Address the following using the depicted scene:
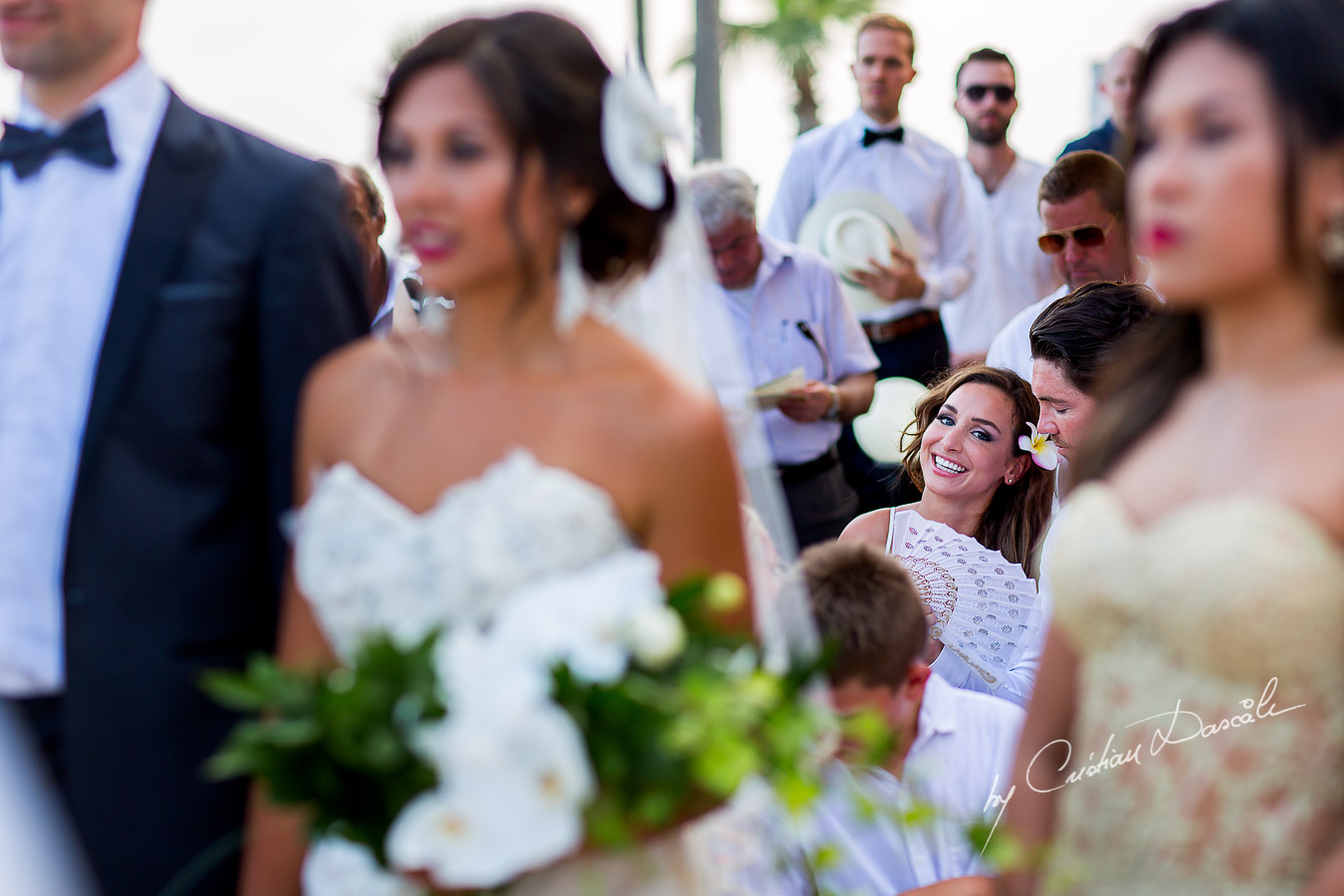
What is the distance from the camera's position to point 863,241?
20.6 ft

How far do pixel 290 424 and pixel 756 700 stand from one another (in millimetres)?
935

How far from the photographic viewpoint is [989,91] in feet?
22.7

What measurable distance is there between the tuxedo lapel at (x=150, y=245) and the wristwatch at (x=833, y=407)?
347 cm

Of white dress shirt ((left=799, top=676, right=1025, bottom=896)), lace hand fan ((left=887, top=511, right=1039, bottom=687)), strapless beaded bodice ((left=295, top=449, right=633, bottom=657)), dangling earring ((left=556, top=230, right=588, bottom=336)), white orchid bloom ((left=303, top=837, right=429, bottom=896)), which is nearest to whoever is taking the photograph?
strapless beaded bodice ((left=295, top=449, right=633, bottom=657))

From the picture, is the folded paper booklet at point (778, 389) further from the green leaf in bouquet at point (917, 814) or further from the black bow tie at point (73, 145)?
the green leaf in bouquet at point (917, 814)

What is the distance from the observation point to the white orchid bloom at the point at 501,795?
1.50 meters

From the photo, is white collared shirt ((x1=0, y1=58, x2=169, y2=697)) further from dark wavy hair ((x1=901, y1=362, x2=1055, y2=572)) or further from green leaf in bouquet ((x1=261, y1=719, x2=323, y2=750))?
dark wavy hair ((x1=901, y1=362, x2=1055, y2=572))

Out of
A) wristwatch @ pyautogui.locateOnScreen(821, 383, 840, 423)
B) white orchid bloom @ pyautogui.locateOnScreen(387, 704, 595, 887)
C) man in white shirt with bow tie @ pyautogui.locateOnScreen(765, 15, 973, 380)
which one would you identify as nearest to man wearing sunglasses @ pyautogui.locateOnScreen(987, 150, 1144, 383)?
wristwatch @ pyautogui.locateOnScreen(821, 383, 840, 423)

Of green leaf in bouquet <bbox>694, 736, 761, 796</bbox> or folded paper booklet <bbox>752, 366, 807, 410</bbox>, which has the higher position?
green leaf in bouquet <bbox>694, 736, 761, 796</bbox>

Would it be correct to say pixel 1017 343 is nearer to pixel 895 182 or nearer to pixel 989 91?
pixel 895 182

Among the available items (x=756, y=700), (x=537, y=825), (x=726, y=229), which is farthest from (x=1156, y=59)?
(x=726, y=229)

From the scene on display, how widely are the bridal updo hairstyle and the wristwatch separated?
3.34m

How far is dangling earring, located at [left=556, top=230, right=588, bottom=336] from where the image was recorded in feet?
6.68

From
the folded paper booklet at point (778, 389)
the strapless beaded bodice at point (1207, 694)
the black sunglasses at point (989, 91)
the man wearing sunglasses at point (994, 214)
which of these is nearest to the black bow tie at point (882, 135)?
the man wearing sunglasses at point (994, 214)
